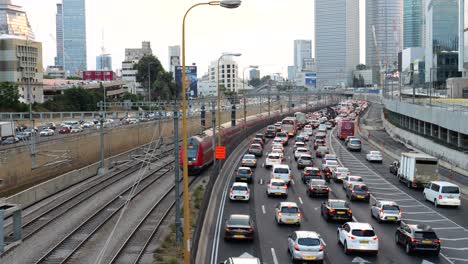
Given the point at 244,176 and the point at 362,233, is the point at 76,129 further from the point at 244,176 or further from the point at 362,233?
the point at 362,233

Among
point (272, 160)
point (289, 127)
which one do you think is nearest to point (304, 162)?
point (272, 160)

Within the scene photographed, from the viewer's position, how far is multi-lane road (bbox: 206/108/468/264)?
2219 cm

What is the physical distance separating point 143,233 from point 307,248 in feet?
28.2

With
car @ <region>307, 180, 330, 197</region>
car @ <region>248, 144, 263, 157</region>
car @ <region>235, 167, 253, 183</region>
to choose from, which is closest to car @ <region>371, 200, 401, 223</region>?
car @ <region>307, 180, 330, 197</region>

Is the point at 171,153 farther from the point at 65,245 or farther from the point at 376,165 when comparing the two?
the point at 65,245

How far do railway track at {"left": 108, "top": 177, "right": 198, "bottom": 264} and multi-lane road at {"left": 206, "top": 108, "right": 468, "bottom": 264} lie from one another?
274 cm

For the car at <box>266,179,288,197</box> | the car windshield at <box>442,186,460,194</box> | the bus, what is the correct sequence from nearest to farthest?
the car windshield at <box>442,186,460,194</box>
the car at <box>266,179,288,197</box>
the bus

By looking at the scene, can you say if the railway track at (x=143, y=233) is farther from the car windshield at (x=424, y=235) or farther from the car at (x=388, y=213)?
the car at (x=388, y=213)

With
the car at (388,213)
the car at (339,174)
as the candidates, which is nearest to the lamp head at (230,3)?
the car at (388,213)

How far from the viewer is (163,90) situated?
11119 centimetres

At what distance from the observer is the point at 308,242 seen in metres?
21.0

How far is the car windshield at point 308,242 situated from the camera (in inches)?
824

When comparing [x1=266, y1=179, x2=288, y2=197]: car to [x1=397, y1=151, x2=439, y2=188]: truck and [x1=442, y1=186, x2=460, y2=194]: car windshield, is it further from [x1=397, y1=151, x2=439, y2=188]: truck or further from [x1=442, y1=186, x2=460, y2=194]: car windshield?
[x1=397, y1=151, x2=439, y2=188]: truck

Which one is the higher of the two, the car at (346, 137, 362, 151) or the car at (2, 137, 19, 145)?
the car at (2, 137, 19, 145)
